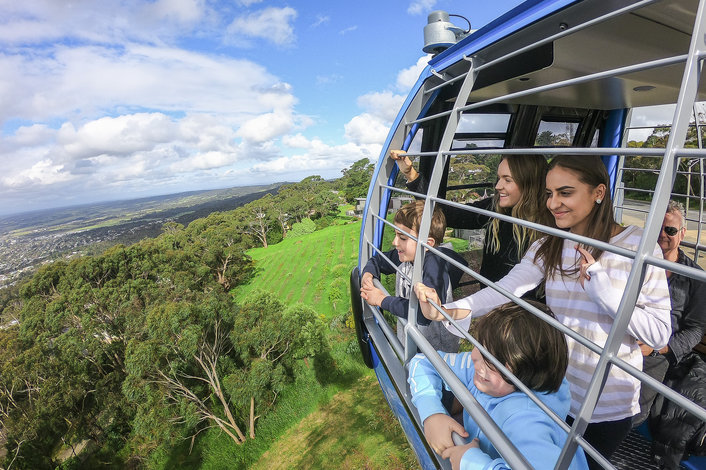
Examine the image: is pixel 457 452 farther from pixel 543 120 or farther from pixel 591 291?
pixel 543 120

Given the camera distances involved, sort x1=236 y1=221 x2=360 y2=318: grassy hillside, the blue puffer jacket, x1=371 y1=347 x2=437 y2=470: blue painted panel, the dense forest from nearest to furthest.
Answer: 1. the blue puffer jacket
2. x1=371 y1=347 x2=437 y2=470: blue painted panel
3. the dense forest
4. x1=236 y1=221 x2=360 y2=318: grassy hillside

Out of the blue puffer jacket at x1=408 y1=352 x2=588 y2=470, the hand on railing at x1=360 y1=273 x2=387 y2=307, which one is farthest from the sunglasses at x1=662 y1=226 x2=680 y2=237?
the hand on railing at x1=360 y1=273 x2=387 y2=307

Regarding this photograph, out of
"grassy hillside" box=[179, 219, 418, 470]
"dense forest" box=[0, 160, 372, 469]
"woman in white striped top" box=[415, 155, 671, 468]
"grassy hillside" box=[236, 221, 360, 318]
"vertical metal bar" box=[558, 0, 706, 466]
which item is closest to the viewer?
"vertical metal bar" box=[558, 0, 706, 466]

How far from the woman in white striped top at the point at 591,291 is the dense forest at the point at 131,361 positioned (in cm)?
1825

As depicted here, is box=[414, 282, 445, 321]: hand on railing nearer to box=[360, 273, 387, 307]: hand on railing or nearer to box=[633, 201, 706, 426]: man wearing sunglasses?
box=[360, 273, 387, 307]: hand on railing

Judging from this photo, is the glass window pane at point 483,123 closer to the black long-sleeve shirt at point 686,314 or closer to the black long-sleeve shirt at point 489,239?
the black long-sleeve shirt at point 489,239

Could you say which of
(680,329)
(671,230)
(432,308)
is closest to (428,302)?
(432,308)

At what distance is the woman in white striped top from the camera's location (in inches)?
47.8

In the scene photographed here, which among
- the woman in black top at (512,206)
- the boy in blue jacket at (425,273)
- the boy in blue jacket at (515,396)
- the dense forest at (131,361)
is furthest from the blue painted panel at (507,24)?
the dense forest at (131,361)

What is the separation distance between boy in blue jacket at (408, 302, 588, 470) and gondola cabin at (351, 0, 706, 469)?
5.0 inches

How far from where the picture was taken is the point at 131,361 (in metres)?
15.9

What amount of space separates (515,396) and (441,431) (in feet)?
1.18

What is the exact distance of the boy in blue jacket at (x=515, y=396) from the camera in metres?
1.13

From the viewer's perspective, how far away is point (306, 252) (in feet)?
158
